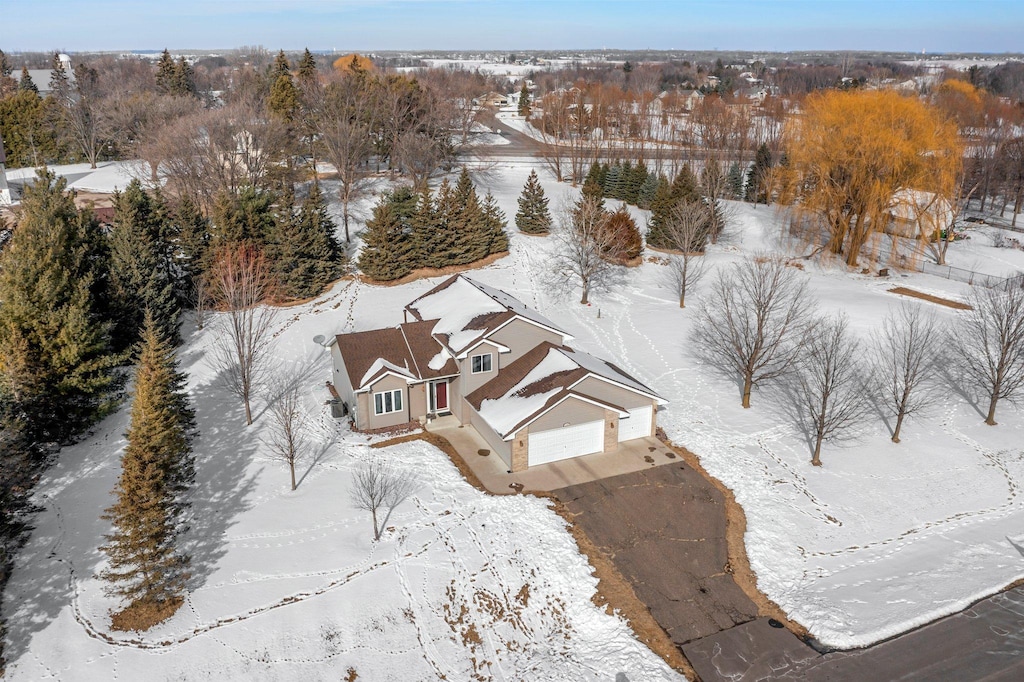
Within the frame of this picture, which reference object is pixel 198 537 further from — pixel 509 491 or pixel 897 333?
pixel 897 333

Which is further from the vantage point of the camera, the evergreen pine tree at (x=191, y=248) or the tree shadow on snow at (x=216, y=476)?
the evergreen pine tree at (x=191, y=248)

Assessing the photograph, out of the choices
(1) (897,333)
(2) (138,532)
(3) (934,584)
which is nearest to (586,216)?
(1) (897,333)

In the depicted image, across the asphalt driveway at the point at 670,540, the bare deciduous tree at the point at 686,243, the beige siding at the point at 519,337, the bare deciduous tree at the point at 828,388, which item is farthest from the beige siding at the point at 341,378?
the bare deciduous tree at the point at 686,243

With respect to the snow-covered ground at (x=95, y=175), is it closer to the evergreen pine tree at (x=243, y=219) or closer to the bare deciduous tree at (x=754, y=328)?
the evergreen pine tree at (x=243, y=219)

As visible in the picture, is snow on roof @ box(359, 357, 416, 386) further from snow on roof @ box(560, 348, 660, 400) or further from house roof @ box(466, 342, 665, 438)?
snow on roof @ box(560, 348, 660, 400)

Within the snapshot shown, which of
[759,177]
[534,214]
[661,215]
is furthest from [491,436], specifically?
[759,177]

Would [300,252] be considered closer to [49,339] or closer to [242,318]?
[242,318]
